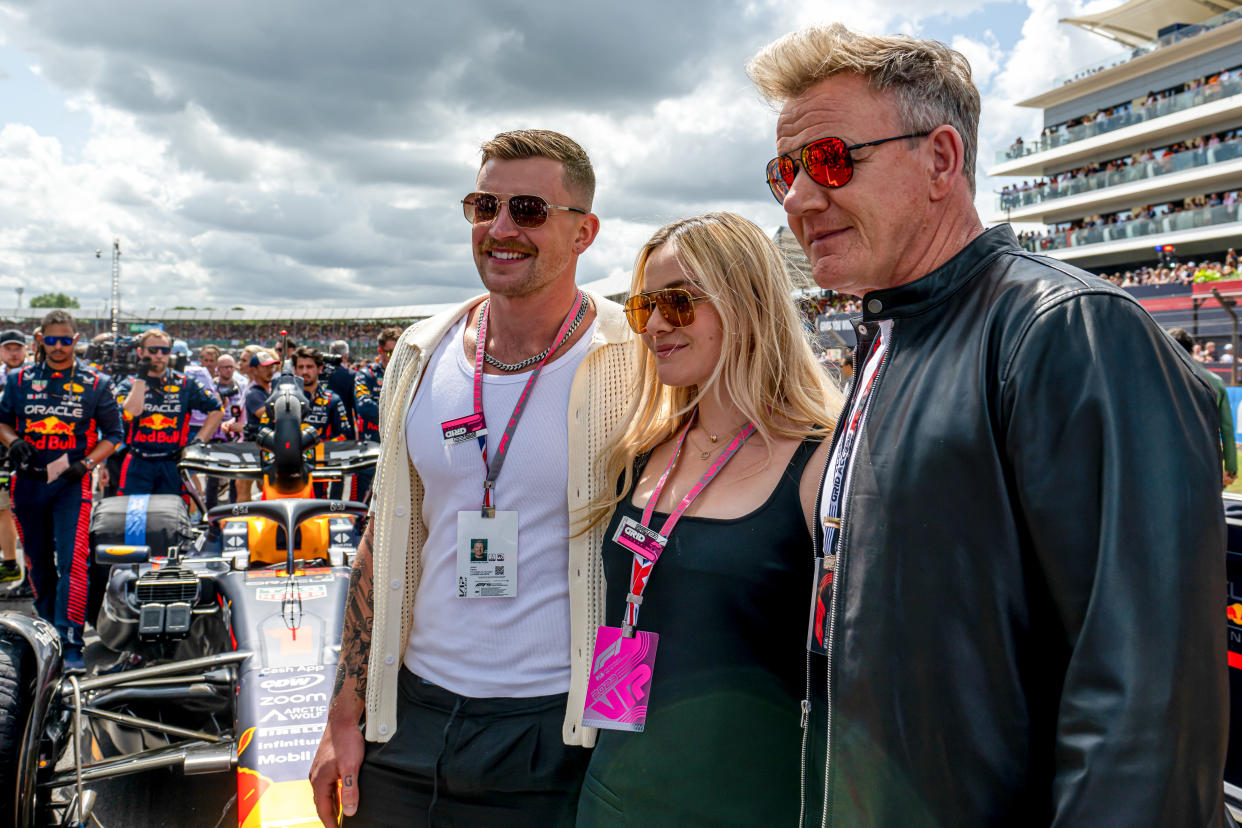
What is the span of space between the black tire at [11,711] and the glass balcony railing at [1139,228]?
3081cm

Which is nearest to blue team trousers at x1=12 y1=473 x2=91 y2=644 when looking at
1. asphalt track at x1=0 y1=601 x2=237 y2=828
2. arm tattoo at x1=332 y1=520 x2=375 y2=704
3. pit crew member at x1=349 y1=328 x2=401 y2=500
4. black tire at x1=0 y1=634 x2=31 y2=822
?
asphalt track at x1=0 y1=601 x2=237 y2=828

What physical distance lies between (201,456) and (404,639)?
3531 millimetres

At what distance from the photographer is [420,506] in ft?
7.00

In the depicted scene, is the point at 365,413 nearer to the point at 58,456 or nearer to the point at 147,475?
the point at 147,475

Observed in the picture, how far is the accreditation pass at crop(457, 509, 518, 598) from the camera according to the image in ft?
6.28

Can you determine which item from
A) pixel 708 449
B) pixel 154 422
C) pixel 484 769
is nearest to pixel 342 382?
pixel 154 422

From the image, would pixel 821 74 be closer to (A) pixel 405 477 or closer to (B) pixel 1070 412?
(B) pixel 1070 412

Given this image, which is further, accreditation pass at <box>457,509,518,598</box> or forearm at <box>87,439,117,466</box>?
forearm at <box>87,439,117,466</box>

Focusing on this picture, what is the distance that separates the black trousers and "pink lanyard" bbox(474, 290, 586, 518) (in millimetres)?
422

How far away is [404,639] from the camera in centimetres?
207

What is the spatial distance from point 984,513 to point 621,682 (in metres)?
0.85

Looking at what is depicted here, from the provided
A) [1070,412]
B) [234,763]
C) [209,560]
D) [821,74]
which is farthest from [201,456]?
[1070,412]

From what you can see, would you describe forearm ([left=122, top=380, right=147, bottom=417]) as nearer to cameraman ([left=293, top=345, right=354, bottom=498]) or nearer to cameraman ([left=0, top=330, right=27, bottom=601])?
cameraman ([left=0, top=330, right=27, bottom=601])

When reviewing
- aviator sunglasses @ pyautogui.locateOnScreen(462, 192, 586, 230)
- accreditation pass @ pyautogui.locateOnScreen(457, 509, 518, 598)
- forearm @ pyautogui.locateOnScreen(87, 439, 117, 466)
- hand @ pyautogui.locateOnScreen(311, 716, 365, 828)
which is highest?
aviator sunglasses @ pyautogui.locateOnScreen(462, 192, 586, 230)
